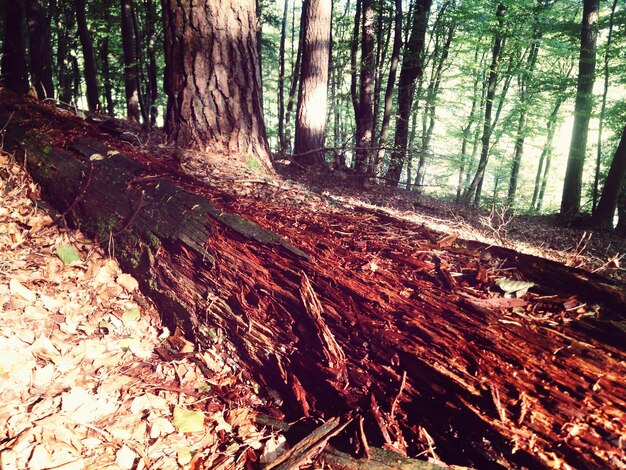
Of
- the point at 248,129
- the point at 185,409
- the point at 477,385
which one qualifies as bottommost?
the point at 185,409

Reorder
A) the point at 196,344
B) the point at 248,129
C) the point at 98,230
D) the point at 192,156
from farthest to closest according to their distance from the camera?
the point at 248,129
the point at 192,156
the point at 98,230
the point at 196,344

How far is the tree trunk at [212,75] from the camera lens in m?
3.01

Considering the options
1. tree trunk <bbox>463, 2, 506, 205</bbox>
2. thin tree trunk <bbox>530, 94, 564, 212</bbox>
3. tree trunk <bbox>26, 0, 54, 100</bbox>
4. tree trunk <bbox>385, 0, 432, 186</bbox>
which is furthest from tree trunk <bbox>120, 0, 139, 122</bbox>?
thin tree trunk <bbox>530, 94, 564, 212</bbox>

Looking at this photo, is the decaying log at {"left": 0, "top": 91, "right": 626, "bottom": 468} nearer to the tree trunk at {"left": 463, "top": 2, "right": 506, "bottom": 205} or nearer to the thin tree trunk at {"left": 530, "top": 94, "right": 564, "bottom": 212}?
the tree trunk at {"left": 463, "top": 2, "right": 506, "bottom": 205}

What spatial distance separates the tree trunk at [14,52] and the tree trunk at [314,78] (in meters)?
4.78

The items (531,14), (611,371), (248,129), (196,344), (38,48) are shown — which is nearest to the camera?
(611,371)

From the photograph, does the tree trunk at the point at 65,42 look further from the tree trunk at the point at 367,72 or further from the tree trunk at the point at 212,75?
the tree trunk at the point at 212,75

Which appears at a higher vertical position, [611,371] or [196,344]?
[611,371]

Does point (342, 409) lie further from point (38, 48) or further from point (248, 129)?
point (38, 48)

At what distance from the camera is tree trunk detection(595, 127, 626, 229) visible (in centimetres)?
816

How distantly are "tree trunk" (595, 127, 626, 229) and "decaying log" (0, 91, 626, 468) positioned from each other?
9267mm

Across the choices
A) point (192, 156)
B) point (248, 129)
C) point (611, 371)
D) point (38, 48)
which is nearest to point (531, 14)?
point (248, 129)

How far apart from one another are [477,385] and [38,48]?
10.1 metres

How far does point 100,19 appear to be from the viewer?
15.0 meters
